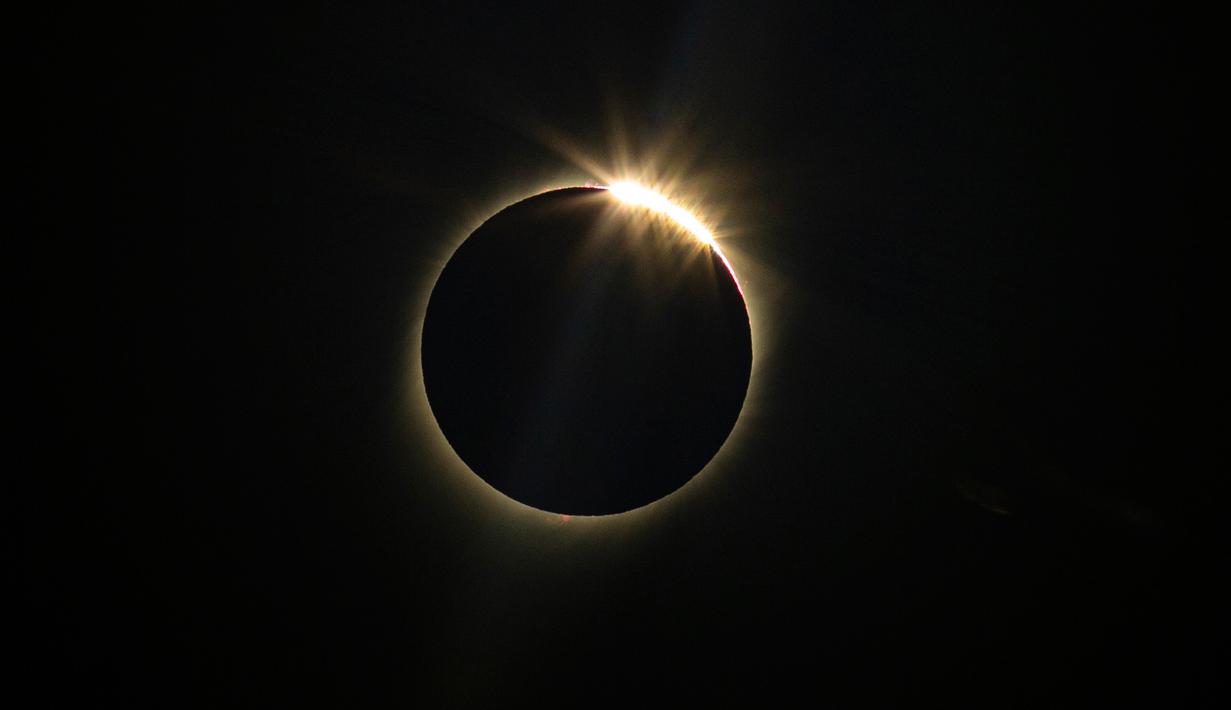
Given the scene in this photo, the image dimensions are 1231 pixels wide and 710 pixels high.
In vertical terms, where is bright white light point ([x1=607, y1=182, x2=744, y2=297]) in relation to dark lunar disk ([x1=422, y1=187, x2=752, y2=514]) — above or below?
above

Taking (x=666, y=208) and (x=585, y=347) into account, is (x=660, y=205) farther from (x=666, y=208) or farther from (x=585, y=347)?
(x=585, y=347)

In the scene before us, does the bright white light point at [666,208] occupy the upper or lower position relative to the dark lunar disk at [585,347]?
upper

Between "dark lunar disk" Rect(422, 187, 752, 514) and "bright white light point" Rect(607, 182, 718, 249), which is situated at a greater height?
"bright white light point" Rect(607, 182, 718, 249)

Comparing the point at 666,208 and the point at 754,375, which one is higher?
the point at 666,208

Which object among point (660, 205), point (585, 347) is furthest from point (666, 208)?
point (585, 347)
